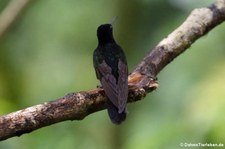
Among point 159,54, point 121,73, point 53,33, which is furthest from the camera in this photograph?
point 53,33

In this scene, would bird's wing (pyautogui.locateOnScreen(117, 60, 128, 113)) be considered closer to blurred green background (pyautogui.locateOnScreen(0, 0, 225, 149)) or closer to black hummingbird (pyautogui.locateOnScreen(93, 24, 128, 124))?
black hummingbird (pyautogui.locateOnScreen(93, 24, 128, 124))

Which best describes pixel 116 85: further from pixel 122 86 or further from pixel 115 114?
pixel 115 114

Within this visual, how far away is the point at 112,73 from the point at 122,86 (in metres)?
0.18

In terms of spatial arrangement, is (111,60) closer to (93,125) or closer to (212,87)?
(212,87)

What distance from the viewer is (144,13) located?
5.62 m

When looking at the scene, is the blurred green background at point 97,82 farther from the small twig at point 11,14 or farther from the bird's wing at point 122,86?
the bird's wing at point 122,86

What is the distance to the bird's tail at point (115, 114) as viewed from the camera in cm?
299

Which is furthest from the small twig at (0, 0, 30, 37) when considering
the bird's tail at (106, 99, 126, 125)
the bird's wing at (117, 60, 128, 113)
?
the bird's tail at (106, 99, 126, 125)

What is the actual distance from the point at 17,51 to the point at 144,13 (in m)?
1.12

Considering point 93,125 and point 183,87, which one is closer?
point 183,87

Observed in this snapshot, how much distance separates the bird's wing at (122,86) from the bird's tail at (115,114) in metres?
0.03

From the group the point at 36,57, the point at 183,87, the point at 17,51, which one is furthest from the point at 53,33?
the point at 183,87

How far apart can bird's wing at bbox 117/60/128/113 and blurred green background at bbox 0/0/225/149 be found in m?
0.44

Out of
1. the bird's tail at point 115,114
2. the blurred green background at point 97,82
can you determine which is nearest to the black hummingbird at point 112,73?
the bird's tail at point 115,114
